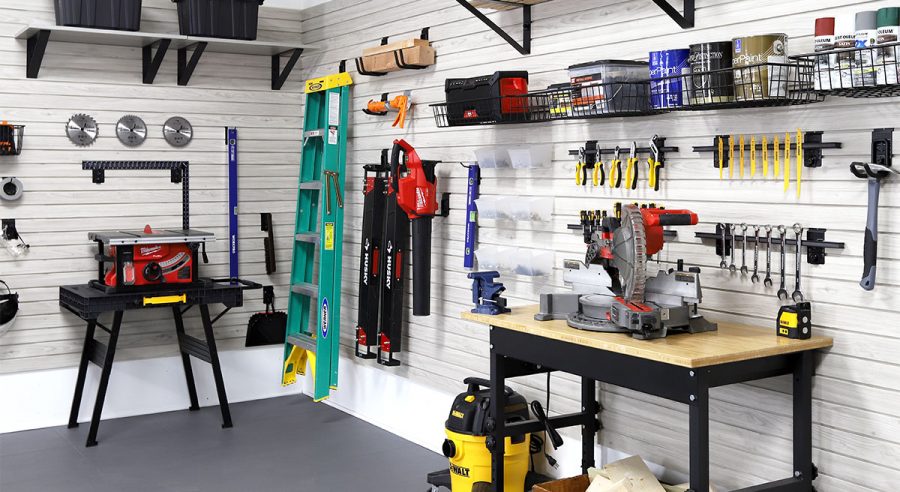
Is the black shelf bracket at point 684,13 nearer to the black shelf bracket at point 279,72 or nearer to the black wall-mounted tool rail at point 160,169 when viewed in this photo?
the black shelf bracket at point 279,72

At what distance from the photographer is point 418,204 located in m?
4.90

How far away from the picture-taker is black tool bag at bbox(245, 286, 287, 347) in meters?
6.23

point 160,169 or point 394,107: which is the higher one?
point 394,107

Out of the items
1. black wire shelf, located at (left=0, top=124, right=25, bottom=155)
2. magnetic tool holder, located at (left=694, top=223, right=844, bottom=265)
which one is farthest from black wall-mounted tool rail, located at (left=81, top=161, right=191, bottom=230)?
magnetic tool holder, located at (left=694, top=223, right=844, bottom=265)

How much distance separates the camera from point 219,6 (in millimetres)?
5602

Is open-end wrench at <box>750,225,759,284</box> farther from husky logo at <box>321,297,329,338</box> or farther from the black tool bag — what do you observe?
the black tool bag

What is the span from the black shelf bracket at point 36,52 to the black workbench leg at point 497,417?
10.7 ft

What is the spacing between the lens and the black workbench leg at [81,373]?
17.8 ft

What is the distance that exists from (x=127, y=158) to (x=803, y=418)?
434 cm

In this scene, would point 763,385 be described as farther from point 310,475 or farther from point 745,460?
point 310,475

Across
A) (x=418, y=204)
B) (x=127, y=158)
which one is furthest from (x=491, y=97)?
(x=127, y=158)

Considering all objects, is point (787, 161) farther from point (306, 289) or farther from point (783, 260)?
point (306, 289)

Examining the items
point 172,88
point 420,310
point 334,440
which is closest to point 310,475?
point 334,440

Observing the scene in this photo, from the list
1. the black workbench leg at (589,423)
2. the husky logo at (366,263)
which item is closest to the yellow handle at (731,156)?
the black workbench leg at (589,423)
